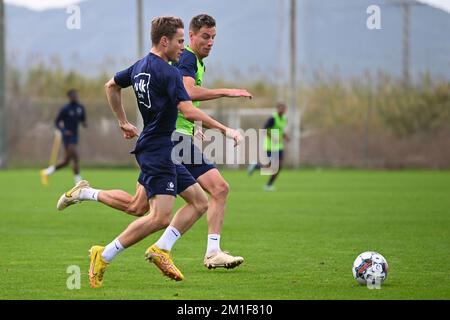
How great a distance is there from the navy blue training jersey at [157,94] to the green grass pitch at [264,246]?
137 cm

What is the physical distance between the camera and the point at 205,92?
1002 cm

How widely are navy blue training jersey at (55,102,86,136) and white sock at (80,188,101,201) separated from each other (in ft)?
54.1

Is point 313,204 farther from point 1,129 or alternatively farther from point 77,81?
point 77,81

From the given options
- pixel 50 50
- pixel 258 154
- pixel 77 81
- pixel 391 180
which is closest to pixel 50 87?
pixel 77 81

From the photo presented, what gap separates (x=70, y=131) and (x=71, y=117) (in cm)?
44

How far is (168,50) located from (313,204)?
437 inches

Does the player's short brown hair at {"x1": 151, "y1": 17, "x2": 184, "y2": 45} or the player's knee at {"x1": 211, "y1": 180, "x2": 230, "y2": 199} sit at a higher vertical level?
the player's short brown hair at {"x1": 151, "y1": 17, "x2": 184, "y2": 45}

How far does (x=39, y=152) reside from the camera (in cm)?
3953

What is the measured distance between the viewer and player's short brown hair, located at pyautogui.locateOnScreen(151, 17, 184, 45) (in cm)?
929

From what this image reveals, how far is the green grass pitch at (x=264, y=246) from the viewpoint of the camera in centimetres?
903
